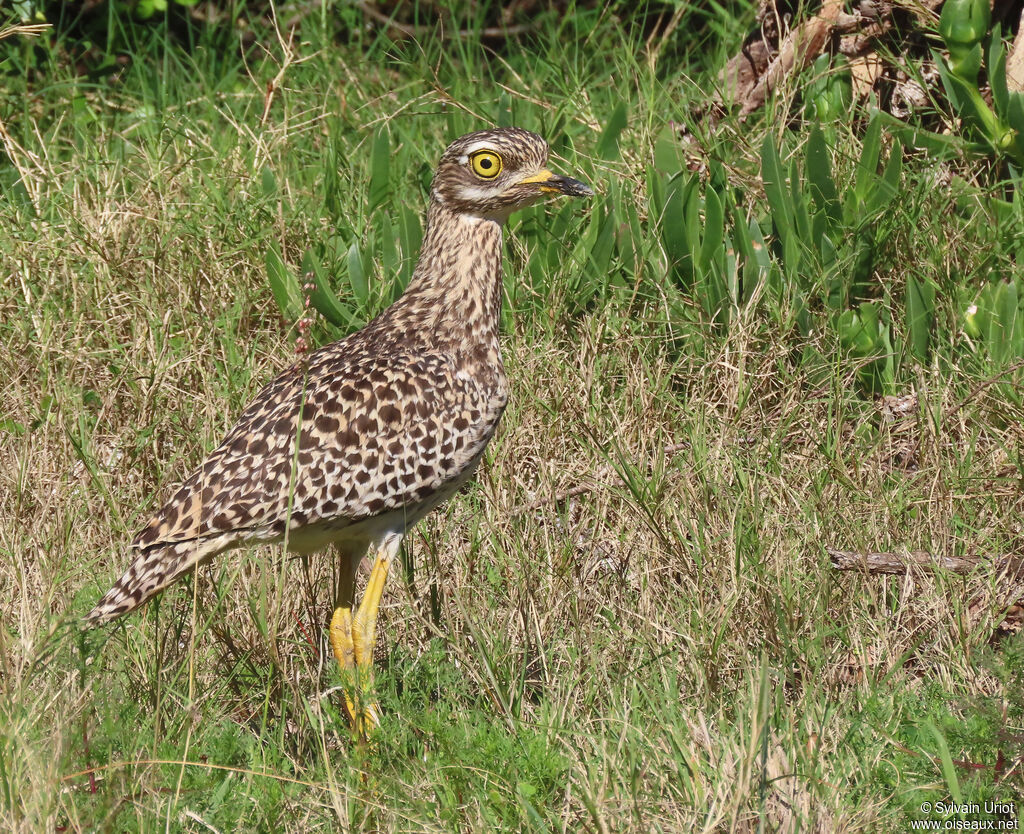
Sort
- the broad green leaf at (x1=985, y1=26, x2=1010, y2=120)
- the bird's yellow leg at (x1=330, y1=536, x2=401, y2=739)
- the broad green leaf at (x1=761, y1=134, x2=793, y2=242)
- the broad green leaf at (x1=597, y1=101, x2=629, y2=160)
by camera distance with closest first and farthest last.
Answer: the bird's yellow leg at (x1=330, y1=536, x2=401, y2=739) < the broad green leaf at (x1=761, y1=134, x2=793, y2=242) < the broad green leaf at (x1=985, y1=26, x2=1010, y2=120) < the broad green leaf at (x1=597, y1=101, x2=629, y2=160)

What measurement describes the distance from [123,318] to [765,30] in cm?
318

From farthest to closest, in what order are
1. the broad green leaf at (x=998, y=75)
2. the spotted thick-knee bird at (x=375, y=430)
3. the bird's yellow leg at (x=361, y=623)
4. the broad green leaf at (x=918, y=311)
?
the broad green leaf at (x=998, y=75) < the broad green leaf at (x=918, y=311) < the bird's yellow leg at (x=361, y=623) < the spotted thick-knee bird at (x=375, y=430)

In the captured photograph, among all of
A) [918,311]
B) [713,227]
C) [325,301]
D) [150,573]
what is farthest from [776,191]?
[150,573]

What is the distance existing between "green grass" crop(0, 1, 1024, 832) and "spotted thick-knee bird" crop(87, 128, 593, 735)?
0.21m

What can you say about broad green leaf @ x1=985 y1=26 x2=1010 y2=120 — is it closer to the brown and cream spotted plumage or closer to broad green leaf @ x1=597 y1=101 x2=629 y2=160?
broad green leaf @ x1=597 y1=101 x2=629 y2=160

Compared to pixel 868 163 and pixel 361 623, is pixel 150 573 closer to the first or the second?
pixel 361 623

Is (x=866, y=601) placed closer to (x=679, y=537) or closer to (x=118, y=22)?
(x=679, y=537)

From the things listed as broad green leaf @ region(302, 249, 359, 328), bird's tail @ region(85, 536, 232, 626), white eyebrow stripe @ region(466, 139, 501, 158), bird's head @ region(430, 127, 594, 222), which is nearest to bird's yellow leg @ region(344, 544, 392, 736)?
bird's tail @ region(85, 536, 232, 626)

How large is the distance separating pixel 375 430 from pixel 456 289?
2.06 ft

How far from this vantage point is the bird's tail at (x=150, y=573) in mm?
3754

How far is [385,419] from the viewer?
162 inches

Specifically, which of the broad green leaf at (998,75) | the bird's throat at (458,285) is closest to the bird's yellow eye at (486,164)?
the bird's throat at (458,285)

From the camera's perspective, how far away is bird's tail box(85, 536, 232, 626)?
3.75m

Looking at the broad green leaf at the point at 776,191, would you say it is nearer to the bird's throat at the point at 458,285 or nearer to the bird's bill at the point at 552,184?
the bird's bill at the point at 552,184
